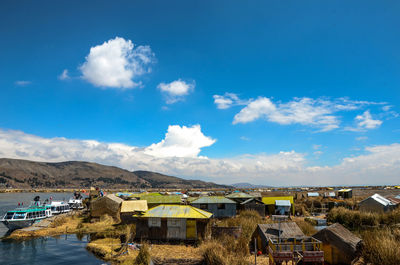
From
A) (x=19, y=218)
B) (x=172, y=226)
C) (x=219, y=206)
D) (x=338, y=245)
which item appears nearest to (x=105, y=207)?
(x=19, y=218)

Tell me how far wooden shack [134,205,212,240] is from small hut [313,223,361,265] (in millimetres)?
10915

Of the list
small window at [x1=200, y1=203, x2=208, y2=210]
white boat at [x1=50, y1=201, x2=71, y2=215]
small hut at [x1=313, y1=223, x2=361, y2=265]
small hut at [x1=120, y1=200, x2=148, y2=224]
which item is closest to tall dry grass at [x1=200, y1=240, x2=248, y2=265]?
small hut at [x1=313, y1=223, x2=361, y2=265]

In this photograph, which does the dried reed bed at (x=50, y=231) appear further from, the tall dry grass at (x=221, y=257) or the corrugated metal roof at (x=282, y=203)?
the corrugated metal roof at (x=282, y=203)

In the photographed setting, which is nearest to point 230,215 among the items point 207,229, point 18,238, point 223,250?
point 207,229

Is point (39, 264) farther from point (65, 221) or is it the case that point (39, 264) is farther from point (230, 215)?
point (230, 215)

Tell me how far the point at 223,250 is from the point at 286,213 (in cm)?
2941

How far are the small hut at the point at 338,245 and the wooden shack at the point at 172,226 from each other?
35.8 feet

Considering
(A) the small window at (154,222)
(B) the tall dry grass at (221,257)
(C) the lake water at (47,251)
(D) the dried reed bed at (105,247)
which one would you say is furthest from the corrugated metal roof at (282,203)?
(C) the lake water at (47,251)

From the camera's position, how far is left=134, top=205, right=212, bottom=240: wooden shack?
976 inches

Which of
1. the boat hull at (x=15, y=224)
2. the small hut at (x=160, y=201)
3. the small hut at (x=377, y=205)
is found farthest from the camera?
the small hut at (x=160, y=201)

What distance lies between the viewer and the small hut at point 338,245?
1597 cm

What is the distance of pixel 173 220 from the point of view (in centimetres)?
2512


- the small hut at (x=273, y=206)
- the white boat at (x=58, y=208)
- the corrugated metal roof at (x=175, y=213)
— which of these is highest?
the corrugated metal roof at (x=175, y=213)

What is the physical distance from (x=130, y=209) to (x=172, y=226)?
48.3ft
